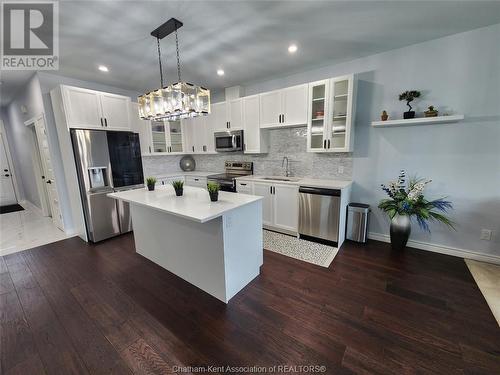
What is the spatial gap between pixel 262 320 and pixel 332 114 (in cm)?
287

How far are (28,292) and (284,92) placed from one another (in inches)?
169

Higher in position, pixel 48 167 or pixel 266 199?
pixel 48 167

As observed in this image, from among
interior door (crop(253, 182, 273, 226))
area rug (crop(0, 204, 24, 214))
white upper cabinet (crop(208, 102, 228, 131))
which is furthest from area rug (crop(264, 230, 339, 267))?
area rug (crop(0, 204, 24, 214))

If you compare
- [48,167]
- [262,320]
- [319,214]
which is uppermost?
[48,167]

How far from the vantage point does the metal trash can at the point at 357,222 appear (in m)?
3.14

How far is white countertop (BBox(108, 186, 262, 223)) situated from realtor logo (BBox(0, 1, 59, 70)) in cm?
187

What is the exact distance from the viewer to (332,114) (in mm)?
3154

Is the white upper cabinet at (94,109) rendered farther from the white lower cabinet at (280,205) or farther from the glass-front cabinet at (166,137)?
the white lower cabinet at (280,205)

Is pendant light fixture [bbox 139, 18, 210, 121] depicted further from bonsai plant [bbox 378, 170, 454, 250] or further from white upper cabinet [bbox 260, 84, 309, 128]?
bonsai plant [bbox 378, 170, 454, 250]

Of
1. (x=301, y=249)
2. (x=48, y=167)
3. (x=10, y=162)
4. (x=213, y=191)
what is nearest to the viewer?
(x=213, y=191)

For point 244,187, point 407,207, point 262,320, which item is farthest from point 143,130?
point 407,207

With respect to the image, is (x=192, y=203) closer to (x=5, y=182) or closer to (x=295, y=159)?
(x=295, y=159)

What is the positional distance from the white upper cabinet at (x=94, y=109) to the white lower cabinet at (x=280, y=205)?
2.69 metres

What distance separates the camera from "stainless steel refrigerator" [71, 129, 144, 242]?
10.7ft
